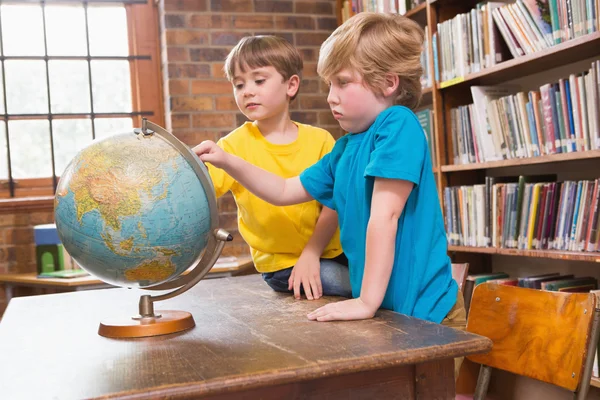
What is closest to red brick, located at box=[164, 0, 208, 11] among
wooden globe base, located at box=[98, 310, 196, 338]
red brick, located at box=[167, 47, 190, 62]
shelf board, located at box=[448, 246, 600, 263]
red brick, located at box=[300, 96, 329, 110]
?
red brick, located at box=[167, 47, 190, 62]

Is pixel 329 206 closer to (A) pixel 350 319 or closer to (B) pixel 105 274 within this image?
(A) pixel 350 319

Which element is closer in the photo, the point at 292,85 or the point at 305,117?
the point at 292,85

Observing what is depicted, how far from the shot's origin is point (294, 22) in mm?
4719

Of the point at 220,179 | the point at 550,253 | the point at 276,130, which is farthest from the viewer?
the point at 550,253

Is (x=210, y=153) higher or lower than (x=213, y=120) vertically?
lower

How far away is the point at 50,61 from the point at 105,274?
3506 millimetres

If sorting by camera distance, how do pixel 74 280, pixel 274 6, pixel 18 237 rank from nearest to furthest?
pixel 74 280, pixel 18 237, pixel 274 6

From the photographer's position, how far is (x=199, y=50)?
4.49m

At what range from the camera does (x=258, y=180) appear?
1.91 meters

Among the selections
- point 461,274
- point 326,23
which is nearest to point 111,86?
point 326,23

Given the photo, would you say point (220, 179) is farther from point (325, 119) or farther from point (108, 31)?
point (108, 31)

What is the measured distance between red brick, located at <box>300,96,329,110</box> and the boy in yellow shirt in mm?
2478

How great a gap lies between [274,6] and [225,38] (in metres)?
0.43

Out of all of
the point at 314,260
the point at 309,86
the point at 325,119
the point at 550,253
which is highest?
the point at 309,86
